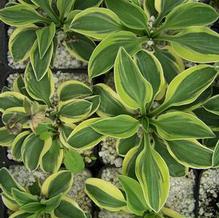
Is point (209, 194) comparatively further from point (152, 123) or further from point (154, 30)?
point (154, 30)

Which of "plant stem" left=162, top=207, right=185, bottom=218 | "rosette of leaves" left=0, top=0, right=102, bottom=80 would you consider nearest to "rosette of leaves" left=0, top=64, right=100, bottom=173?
"rosette of leaves" left=0, top=0, right=102, bottom=80

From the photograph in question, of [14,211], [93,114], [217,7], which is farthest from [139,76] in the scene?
[14,211]

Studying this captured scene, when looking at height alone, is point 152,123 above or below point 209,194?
above

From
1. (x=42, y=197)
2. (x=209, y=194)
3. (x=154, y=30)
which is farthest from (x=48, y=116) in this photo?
(x=209, y=194)

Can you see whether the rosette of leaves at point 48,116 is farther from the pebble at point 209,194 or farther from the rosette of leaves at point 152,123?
the pebble at point 209,194

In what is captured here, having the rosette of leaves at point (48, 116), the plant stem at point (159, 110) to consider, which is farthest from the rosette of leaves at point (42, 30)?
the plant stem at point (159, 110)

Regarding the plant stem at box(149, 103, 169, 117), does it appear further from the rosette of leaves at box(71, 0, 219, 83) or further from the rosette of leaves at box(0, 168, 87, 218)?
the rosette of leaves at box(0, 168, 87, 218)

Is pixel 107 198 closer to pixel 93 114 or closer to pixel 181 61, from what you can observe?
pixel 93 114
